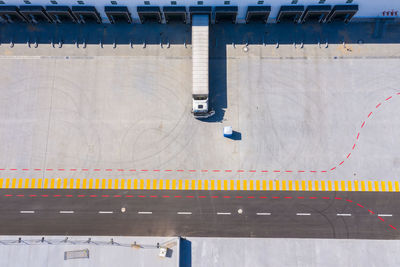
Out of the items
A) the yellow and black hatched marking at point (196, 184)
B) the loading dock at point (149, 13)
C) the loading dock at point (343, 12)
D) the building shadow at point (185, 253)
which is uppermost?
the loading dock at point (149, 13)

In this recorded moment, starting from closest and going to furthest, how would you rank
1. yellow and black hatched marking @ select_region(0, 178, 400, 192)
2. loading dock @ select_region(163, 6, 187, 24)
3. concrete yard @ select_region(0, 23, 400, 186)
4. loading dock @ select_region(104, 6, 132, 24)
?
yellow and black hatched marking @ select_region(0, 178, 400, 192) < concrete yard @ select_region(0, 23, 400, 186) < loading dock @ select_region(163, 6, 187, 24) < loading dock @ select_region(104, 6, 132, 24)

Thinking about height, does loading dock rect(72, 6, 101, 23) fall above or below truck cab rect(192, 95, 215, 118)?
above

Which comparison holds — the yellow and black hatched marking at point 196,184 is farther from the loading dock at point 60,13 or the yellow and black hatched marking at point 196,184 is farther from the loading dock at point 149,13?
the loading dock at point 149,13

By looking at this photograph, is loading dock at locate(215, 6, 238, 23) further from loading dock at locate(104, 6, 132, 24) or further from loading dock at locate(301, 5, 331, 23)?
loading dock at locate(104, 6, 132, 24)

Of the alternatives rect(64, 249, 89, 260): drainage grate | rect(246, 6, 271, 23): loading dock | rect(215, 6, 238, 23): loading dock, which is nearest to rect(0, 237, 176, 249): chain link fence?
rect(64, 249, 89, 260): drainage grate

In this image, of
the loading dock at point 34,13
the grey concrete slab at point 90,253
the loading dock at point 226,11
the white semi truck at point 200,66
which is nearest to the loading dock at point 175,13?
the white semi truck at point 200,66

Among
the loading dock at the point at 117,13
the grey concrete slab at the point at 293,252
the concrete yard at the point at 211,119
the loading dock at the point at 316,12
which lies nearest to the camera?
the grey concrete slab at the point at 293,252

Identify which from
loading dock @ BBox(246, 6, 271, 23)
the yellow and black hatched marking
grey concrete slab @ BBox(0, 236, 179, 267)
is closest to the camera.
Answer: grey concrete slab @ BBox(0, 236, 179, 267)
